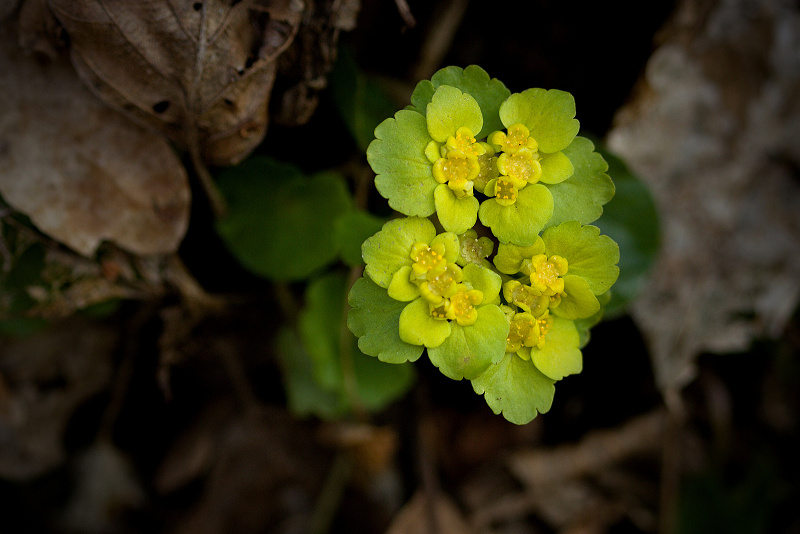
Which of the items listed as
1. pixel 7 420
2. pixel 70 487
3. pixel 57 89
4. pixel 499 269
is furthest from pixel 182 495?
pixel 499 269

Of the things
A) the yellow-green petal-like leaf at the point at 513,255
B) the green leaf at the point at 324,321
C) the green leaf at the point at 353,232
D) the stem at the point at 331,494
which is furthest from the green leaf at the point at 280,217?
the stem at the point at 331,494

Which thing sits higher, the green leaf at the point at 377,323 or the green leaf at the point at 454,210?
the green leaf at the point at 454,210

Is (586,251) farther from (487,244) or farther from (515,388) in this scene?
(515,388)

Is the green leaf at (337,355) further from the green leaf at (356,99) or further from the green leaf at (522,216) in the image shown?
the green leaf at (522,216)

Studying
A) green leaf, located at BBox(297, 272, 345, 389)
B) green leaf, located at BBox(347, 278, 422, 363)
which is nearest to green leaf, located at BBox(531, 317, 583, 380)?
green leaf, located at BBox(347, 278, 422, 363)

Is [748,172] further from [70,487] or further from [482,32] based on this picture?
[70,487]
